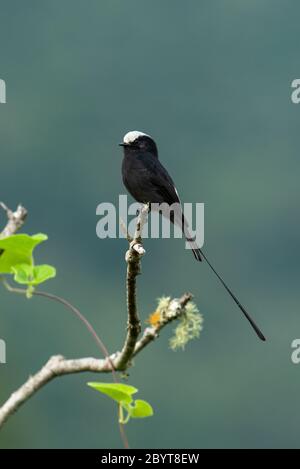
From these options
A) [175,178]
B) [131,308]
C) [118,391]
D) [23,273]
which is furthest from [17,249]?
[175,178]

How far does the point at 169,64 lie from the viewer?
62.8 metres

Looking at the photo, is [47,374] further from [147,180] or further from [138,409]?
[147,180]

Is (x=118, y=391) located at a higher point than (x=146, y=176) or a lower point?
lower

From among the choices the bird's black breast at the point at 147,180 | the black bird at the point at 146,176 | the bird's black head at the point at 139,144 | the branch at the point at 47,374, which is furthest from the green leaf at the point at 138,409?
the bird's black head at the point at 139,144

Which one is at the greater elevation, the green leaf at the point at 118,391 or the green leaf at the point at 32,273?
the green leaf at the point at 32,273

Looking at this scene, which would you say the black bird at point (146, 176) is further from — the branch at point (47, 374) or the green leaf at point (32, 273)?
the green leaf at point (32, 273)

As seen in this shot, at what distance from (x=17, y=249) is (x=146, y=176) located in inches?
78.4

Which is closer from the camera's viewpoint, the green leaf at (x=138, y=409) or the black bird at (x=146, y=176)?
the green leaf at (x=138, y=409)

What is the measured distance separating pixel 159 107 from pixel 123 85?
3.56 metres

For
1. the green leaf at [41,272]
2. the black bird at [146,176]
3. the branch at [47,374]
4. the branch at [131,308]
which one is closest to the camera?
the green leaf at [41,272]

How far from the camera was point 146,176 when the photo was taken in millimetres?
3320

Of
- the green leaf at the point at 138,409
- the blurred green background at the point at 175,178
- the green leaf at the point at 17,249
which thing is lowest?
the green leaf at the point at 138,409

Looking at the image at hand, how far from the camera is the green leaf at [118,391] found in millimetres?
1284

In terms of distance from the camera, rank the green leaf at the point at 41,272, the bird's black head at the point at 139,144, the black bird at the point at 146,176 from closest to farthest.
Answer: the green leaf at the point at 41,272 < the black bird at the point at 146,176 < the bird's black head at the point at 139,144
